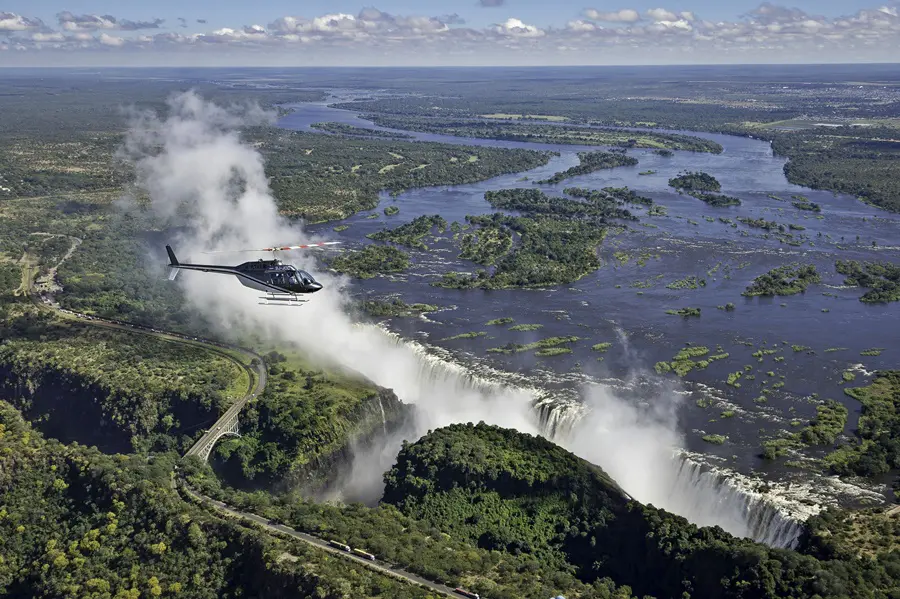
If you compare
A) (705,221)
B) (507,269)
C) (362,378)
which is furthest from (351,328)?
(705,221)

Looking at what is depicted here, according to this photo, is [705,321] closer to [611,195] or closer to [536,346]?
[536,346]

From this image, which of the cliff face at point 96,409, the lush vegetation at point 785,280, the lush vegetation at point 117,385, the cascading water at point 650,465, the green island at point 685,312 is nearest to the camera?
the cascading water at point 650,465

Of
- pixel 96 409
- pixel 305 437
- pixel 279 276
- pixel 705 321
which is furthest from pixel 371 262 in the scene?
pixel 279 276

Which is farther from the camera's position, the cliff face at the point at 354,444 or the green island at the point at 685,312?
the green island at the point at 685,312

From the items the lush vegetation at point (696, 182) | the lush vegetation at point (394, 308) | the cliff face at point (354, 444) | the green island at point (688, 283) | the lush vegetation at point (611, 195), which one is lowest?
the cliff face at point (354, 444)

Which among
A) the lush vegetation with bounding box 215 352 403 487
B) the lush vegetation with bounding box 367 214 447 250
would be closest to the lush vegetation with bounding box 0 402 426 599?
the lush vegetation with bounding box 215 352 403 487

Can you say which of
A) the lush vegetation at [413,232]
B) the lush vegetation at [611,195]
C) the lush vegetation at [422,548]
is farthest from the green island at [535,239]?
the lush vegetation at [422,548]

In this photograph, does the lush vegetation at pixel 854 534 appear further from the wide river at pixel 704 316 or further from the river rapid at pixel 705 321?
the wide river at pixel 704 316
